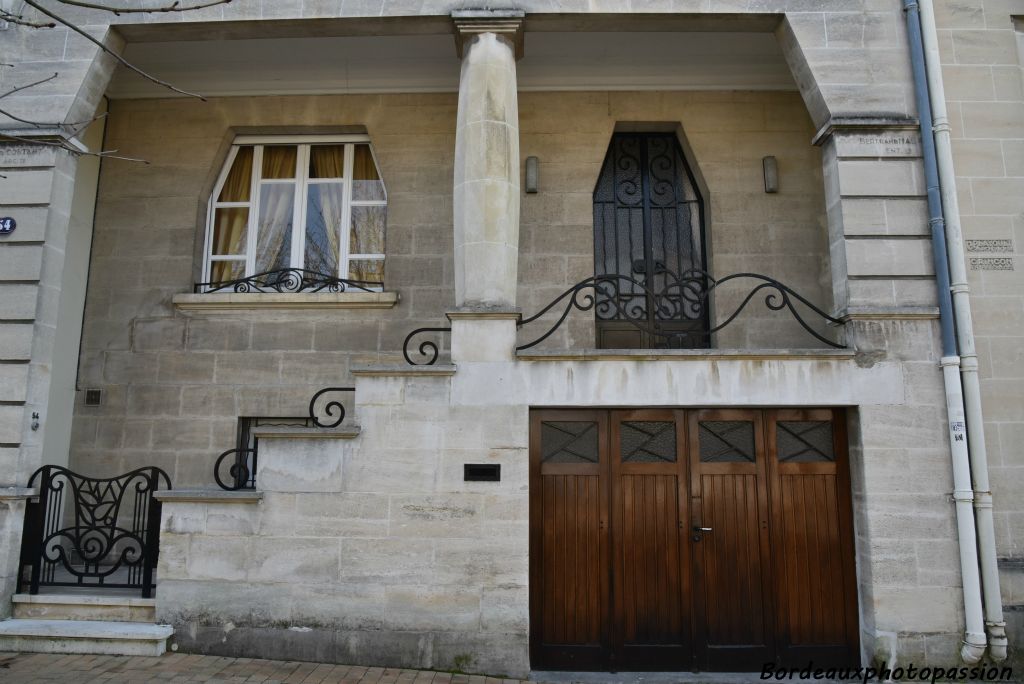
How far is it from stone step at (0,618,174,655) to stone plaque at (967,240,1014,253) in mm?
8159

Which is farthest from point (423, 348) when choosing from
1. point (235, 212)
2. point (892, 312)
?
point (892, 312)

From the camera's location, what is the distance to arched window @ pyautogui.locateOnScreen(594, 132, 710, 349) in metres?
8.21

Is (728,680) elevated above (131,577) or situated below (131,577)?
below

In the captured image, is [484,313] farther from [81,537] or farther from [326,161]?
[81,537]

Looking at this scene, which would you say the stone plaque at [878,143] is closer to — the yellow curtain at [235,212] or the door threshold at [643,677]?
the door threshold at [643,677]

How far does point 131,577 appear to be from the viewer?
657cm

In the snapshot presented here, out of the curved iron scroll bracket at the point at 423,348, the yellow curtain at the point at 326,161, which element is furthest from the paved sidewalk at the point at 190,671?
the yellow curtain at the point at 326,161

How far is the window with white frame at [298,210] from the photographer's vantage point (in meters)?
8.48

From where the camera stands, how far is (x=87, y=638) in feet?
18.9

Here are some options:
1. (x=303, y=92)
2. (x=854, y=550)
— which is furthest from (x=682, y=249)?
(x=303, y=92)

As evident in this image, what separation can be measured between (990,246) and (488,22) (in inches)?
210

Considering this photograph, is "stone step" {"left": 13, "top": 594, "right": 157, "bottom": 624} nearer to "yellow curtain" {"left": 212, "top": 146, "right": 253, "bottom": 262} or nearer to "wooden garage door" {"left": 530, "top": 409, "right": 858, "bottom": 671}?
"wooden garage door" {"left": 530, "top": 409, "right": 858, "bottom": 671}

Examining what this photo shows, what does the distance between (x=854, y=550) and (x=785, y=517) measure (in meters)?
0.65

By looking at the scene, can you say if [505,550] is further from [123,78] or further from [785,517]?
[123,78]
